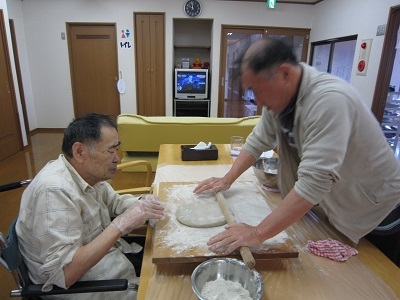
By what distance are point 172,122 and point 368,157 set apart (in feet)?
7.19

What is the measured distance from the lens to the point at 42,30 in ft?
17.0

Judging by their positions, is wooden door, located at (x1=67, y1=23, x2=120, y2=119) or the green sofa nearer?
the green sofa

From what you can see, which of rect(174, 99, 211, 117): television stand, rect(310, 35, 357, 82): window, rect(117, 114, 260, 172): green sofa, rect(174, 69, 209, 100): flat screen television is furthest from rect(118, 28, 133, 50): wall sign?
rect(310, 35, 357, 82): window

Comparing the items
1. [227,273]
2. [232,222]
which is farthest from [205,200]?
[227,273]

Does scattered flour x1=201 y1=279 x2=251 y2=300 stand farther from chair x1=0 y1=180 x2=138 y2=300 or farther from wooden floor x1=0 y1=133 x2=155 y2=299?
wooden floor x1=0 y1=133 x2=155 y2=299

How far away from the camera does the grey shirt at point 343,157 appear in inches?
30.7

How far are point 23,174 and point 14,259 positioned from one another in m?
3.04

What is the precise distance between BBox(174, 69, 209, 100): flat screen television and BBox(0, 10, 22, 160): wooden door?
2.76m

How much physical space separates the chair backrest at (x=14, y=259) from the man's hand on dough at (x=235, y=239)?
25.3 inches

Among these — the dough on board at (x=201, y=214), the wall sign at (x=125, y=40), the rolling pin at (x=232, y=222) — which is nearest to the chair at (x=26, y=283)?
the dough on board at (x=201, y=214)

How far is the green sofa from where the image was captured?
2.89m

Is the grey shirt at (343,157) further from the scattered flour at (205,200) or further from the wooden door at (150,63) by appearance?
the wooden door at (150,63)

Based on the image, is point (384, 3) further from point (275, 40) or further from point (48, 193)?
point (48, 193)

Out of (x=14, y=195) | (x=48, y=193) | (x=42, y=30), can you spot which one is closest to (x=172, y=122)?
(x=14, y=195)
